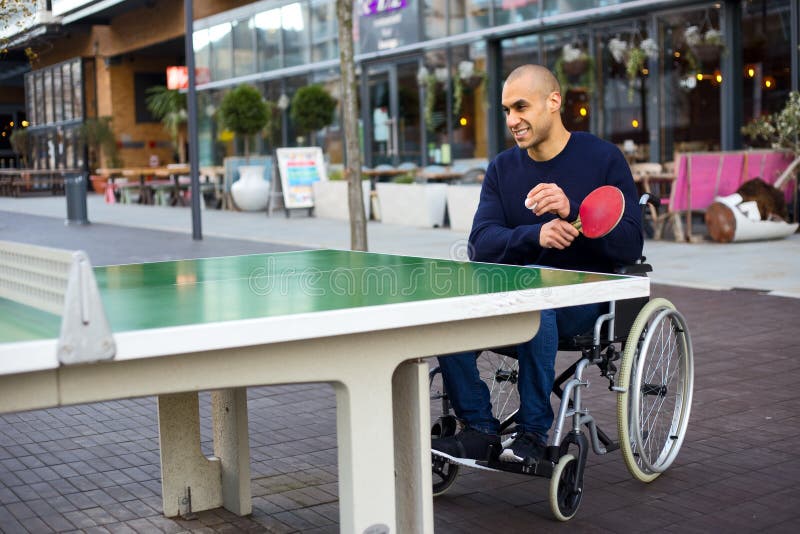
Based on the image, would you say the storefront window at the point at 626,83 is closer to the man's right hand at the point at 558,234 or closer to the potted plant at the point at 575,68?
the potted plant at the point at 575,68

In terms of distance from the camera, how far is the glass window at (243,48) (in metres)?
27.4

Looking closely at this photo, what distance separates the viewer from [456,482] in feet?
14.6

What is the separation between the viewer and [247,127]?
23344mm

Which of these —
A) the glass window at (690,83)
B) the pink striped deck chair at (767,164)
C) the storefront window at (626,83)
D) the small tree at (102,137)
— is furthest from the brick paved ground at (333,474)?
the small tree at (102,137)

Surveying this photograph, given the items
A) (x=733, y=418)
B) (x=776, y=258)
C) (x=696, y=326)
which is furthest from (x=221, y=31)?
(x=733, y=418)

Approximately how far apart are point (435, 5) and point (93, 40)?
22968mm

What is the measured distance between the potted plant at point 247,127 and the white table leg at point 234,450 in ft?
61.6

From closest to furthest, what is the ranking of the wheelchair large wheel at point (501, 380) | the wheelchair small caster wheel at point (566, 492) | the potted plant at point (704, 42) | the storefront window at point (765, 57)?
the wheelchair small caster wheel at point (566, 492) < the wheelchair large wheel at point (501, 380) < the storefront window at point (765, 57) < the potted plant at point (704, 42)

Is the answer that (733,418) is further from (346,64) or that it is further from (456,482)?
(346,64)

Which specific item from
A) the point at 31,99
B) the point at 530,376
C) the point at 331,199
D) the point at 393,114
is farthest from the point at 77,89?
the point at 530,376

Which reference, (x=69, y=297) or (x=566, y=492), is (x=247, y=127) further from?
(x=69, y=297)

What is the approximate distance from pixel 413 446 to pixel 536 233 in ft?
3.92

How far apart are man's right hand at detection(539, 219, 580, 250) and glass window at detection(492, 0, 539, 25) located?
14734mm

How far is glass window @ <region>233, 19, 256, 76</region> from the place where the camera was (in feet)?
89.8
